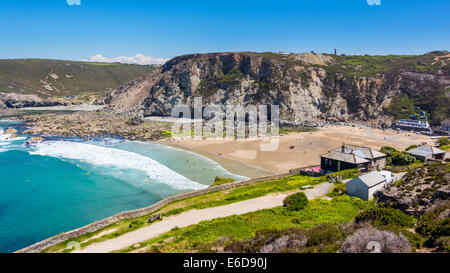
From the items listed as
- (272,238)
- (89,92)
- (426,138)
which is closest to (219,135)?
(426,138)

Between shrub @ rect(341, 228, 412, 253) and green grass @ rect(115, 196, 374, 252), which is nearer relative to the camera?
shrub @ rect(341, 228, 412, 253)

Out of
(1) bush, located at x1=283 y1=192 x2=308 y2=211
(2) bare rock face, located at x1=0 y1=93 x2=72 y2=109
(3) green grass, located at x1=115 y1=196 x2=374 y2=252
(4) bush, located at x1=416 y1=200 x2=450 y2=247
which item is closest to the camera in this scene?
(4) bush, located at x1=416 y1=200 x2=450 y2=247

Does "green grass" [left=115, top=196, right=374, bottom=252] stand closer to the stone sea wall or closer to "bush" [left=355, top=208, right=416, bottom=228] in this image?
"bush" [left=355, top=208, right=416, bottom=228]

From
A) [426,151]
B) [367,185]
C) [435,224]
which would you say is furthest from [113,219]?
[426,151]

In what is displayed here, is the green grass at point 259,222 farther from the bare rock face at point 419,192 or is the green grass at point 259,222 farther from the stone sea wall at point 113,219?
the stone sea wall at point 113,219

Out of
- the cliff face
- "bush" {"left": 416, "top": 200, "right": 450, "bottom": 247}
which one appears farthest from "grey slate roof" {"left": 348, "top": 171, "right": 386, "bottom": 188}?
the cliff face

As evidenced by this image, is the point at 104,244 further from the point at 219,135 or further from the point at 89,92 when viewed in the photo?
the point at 89,92

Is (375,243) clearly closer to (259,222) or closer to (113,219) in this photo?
(259,222)
